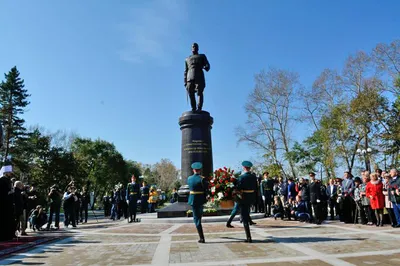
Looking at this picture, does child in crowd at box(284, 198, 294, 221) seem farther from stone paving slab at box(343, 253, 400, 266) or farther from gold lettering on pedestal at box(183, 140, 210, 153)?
stone paving slab at box(343, 253, 400, 266)

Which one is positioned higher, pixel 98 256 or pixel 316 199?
pixel 316 199

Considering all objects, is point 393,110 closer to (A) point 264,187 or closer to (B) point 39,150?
(A) point 264,187

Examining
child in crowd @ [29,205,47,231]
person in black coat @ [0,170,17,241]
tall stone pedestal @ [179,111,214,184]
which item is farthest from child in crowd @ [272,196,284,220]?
child in crowd @ [29,205,47,231]

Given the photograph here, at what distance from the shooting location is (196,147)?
14750 millimetres

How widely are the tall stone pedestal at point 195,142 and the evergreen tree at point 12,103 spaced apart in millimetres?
33532

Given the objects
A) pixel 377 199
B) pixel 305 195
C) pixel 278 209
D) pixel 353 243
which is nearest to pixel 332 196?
pixel 305 195

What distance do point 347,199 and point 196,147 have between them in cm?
688

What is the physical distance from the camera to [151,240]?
Result: 820 centimetres

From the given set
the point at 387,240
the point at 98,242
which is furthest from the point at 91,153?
the point at 387,240

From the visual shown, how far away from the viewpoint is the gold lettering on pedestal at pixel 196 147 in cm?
1472

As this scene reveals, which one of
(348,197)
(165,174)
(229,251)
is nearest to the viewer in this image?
(229,251)

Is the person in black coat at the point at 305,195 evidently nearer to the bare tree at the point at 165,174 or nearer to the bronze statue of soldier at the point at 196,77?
the bronze statue of soldier at the point at 196,77

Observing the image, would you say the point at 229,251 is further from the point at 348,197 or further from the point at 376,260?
the point at 348,197

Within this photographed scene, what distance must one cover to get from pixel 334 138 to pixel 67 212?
26.2 metres
